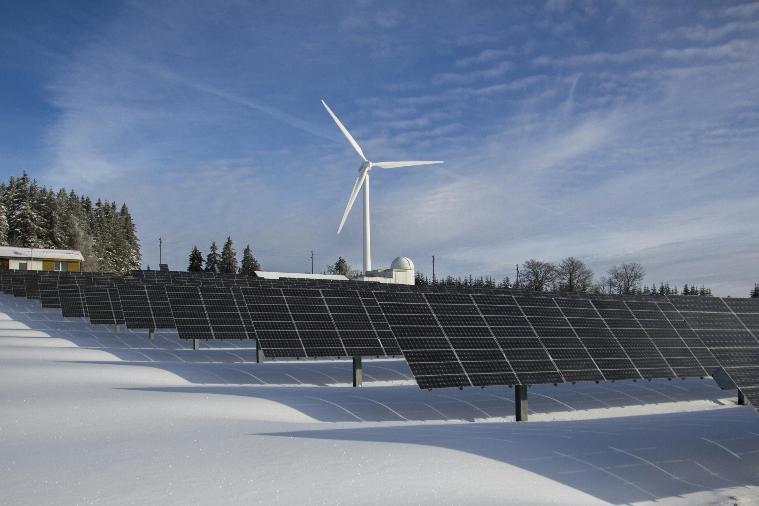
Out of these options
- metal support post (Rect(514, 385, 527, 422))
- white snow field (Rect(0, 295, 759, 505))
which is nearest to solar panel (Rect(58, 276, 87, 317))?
white snow field (Rect(0, 295, 759, 505))

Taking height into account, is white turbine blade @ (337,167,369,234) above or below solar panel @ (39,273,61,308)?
above

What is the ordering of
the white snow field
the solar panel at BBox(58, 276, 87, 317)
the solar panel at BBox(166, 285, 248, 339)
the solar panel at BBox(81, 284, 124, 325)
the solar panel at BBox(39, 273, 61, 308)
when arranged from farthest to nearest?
1. the solar panel at BBox(39, 273, 61, 308)
2. the solar panel at BBox(58, 276, 87, 317)
3. the solar panel at BBox(81, 284, 124, 325)
4. the solar panel at BBox(166, 285, 248, 339)
5. the white snow field

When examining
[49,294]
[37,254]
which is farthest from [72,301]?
[37,254]

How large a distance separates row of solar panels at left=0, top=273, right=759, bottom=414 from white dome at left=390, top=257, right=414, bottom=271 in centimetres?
6261

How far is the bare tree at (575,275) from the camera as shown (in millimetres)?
169625

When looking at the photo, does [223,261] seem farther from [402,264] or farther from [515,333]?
[515,333]

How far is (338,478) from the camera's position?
13.0m

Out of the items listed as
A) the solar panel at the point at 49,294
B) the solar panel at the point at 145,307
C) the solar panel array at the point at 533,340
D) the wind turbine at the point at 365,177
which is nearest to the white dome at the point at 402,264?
the wind turbine at the point at 365,177

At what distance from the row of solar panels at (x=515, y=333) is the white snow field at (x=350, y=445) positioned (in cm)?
209

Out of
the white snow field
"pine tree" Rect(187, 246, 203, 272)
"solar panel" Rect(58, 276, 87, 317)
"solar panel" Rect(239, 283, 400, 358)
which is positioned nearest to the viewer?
the white snow field

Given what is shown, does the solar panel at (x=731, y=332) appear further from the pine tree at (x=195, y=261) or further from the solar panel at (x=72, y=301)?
the pine tree at (x=195, y=261)

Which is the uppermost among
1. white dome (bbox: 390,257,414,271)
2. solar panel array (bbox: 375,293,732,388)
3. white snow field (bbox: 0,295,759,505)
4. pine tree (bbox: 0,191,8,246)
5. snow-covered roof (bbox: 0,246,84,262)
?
pine tree (bbox: 0,191,8,246)

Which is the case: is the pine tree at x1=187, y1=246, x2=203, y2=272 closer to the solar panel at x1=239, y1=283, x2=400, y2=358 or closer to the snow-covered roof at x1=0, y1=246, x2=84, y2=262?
the snow-covered roof at x1=0, y1=246, x2=84, y2=262

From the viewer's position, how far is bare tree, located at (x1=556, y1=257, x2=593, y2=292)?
169625 millimetres
